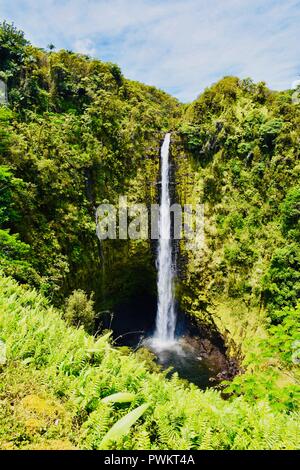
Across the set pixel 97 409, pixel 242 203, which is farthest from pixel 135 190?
pixel 97 409

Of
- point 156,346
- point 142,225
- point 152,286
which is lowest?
point 156,346

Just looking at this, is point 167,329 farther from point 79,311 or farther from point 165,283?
point 79,311

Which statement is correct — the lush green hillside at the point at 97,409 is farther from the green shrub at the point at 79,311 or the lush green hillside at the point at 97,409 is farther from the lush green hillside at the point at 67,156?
the green shrub at the point at 79,311

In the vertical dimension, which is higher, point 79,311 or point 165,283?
point 79,311

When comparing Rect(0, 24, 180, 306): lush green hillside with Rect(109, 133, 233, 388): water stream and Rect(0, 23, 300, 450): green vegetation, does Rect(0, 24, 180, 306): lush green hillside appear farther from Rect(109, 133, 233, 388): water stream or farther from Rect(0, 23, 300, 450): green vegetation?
Rect(109, 133, 233, 388): water stream

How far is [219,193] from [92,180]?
10054mm

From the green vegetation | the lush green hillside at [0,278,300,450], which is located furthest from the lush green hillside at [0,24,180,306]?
the lush green hillside at [0,278,300,450]

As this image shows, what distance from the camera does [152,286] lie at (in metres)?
26.3

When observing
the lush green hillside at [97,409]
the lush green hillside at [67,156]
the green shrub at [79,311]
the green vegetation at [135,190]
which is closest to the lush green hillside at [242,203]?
the green vegetation at [135,190]

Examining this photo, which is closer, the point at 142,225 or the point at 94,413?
the point at 94,413
